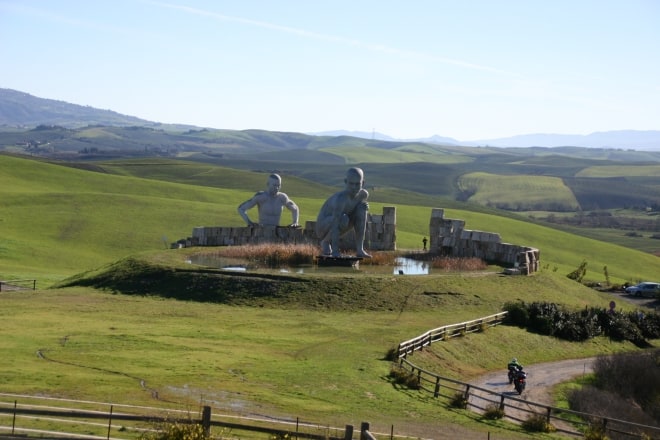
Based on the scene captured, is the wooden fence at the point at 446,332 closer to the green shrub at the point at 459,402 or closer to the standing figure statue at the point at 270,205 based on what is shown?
the green shrub at the point at 459,402

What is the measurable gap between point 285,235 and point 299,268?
9.82m

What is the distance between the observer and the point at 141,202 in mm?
102438

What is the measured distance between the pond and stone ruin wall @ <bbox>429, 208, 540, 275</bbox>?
6.76 m

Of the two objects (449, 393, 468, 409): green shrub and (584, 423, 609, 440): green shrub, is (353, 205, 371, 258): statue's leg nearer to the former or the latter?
(449, 393, 468, 409): green shrub

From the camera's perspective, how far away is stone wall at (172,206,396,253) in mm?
65312

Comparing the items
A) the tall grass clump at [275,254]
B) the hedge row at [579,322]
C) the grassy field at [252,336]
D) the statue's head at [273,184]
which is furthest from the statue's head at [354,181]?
the hedge row at [579,322]

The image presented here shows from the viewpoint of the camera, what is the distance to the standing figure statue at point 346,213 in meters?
55.8

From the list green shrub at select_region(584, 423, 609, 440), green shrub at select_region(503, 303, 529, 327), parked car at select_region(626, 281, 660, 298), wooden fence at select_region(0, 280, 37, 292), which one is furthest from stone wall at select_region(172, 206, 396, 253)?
green shrub at select_region(584, 423, 609, 440)

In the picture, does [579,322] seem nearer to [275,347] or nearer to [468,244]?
[468,244]

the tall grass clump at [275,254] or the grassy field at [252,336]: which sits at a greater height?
the tall grass clump at [275,254]

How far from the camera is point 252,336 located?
41.2 m

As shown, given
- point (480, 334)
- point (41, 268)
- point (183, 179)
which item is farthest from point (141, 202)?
point (183, 179)

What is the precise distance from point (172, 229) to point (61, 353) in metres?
55.7

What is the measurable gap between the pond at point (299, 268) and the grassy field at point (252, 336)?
190 cm
